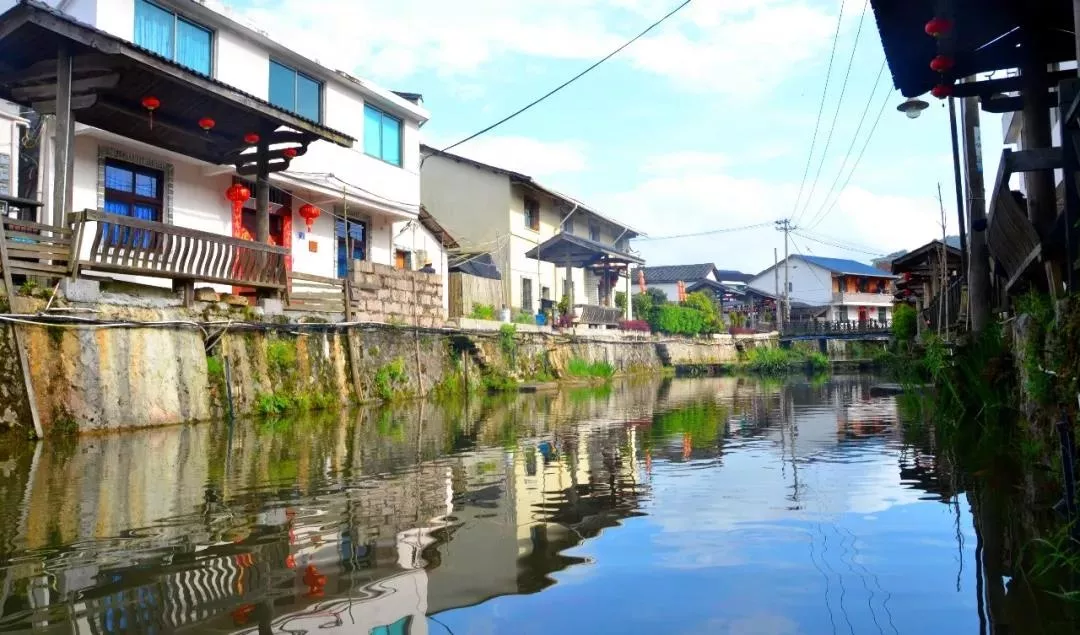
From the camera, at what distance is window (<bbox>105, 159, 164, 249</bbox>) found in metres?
15.9

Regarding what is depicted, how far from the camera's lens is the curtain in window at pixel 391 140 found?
75.7ft

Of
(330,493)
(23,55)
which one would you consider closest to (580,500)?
(330,493)

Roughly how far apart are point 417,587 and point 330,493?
2.75 meters

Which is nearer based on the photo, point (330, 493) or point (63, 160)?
point (330, 493)

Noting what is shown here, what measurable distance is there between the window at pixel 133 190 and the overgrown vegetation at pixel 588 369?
609 inches

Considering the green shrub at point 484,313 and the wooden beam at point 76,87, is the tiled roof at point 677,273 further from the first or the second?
the wooden beam at point 76,87

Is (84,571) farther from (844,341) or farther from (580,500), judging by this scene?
(844,341)

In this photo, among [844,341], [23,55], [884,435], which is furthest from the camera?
[844,341]

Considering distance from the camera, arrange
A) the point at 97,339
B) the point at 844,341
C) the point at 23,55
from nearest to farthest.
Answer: the point at 97,339
the point at 23,55
the point at 844,341

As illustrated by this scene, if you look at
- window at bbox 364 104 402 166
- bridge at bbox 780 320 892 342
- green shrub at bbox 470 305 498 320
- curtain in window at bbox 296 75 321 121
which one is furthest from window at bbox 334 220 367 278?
bridge at bbox 780 320 892 342

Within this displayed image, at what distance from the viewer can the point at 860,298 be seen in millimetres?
66750

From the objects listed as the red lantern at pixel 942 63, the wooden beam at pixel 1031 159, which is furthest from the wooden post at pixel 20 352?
the wooden beam at pixel 1031 159

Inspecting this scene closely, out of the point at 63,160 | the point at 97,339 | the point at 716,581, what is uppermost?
the point at 63,160

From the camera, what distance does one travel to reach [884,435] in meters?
10.1
